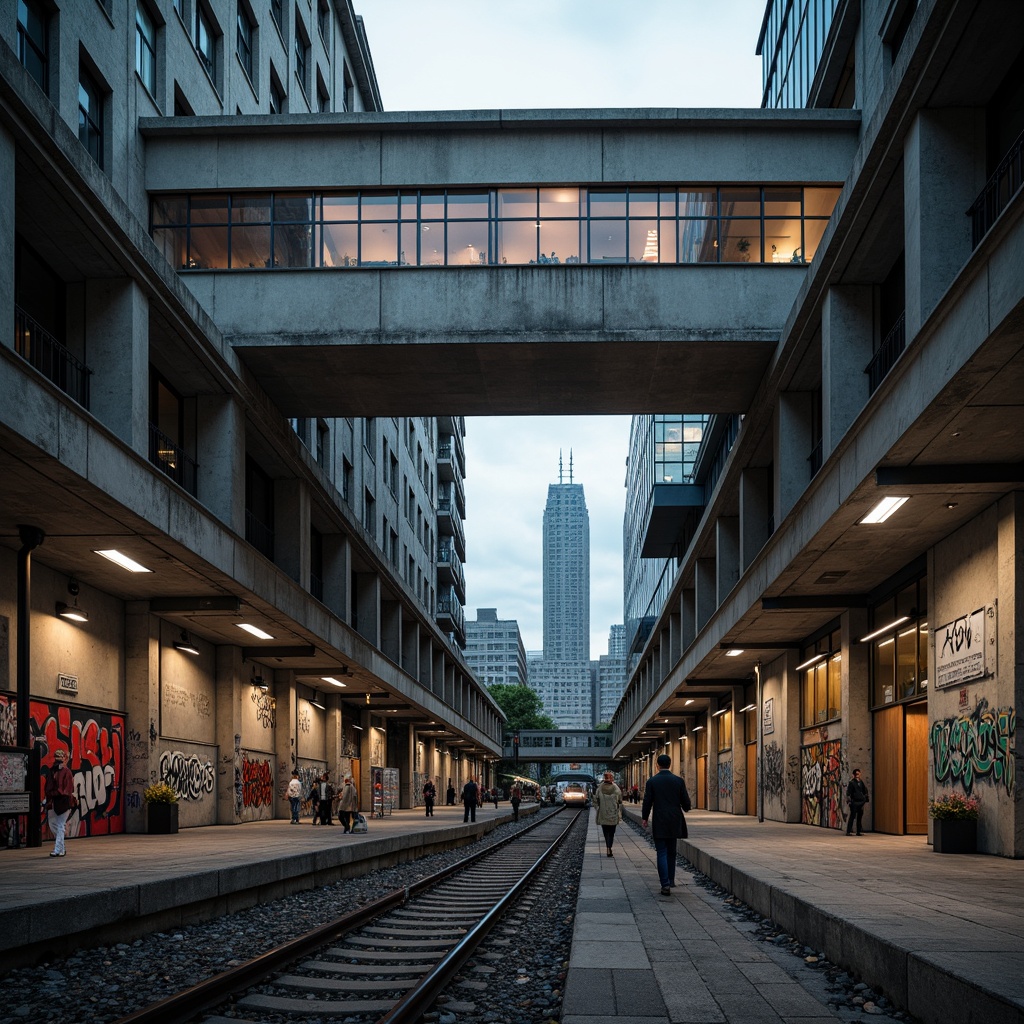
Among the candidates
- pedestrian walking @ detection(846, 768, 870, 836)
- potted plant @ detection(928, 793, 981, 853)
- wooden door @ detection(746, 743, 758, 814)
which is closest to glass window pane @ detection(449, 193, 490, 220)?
pedestrian walking @ detection(846, 768, 870, 836)

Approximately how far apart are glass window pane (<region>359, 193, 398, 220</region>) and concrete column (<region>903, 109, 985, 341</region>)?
1465cm

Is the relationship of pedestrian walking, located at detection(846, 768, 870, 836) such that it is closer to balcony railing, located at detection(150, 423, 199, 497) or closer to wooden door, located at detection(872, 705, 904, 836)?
wooden door, located at detection(872, 705, 904, 836)

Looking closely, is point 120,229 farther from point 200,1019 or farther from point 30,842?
point 200,1019

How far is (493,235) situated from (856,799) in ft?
48.0

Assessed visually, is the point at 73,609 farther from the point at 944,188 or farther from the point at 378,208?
the point at 944,188

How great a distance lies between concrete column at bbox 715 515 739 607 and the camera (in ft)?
112

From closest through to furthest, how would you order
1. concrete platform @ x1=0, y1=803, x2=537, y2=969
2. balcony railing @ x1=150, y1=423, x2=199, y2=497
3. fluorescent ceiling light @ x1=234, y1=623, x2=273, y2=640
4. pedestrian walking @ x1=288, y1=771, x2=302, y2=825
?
concrete platform @ x1=0, y1=803, x2=537, y2=969
balcony railing @ x1=150, y1=423, x2=199, y2=497
fluorescent ceiling light @ x1=234, y1=623, x2=273, y2=640
pedestrian walking @ x1=288, y1=771, x2=302, y2=825

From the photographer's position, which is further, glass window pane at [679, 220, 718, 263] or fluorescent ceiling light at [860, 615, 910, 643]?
glass window pane at [679, 220, 718, 263]

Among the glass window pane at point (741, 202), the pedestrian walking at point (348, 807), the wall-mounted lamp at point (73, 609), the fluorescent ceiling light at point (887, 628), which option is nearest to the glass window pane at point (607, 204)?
the glass window pane at point (741, 202)

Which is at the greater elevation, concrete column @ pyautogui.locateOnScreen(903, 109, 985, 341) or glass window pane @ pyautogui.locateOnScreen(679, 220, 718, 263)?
glass window pane @ pyautogui.locateOnScreen(679, 220, 718, 263)

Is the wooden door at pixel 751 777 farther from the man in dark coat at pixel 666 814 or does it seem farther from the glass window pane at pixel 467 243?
the man in dark coat at pixel 666 814

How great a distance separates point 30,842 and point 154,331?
8.70 meters

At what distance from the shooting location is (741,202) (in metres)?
26.6

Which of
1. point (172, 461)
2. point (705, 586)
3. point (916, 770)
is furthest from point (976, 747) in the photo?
point (705, 586)
